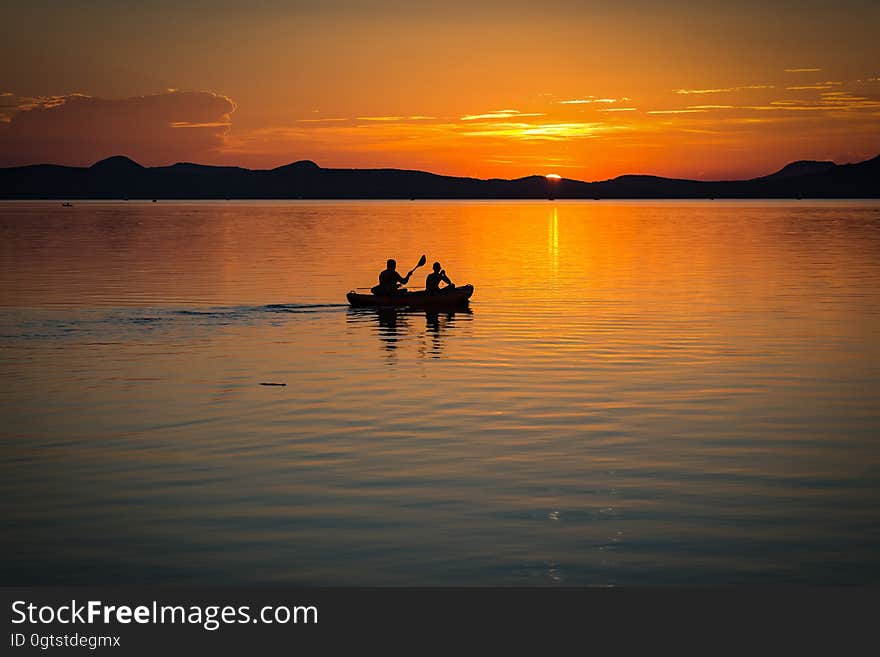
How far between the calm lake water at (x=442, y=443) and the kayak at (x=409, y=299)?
563 mm

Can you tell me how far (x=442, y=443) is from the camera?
18891mm

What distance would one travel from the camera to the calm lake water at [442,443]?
511 inches

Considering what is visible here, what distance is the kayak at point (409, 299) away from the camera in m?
41.6

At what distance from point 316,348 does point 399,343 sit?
9.03 ft

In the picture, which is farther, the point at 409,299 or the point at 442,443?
the point at 409,299

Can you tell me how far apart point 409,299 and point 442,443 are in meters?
23.2

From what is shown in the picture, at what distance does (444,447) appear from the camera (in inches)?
731

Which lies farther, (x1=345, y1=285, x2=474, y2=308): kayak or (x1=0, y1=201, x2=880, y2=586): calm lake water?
(x1=345, y1=285, x2=474, y2=308): kayak

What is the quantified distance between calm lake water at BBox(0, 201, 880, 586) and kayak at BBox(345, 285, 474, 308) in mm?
563

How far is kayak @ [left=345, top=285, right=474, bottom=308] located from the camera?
137 ft

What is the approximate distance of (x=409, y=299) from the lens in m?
41.8

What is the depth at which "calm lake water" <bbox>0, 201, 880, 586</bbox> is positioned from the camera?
13.0m

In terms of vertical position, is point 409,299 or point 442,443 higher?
point 409,299

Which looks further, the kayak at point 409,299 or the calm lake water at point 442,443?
the kayak at point 409,299
